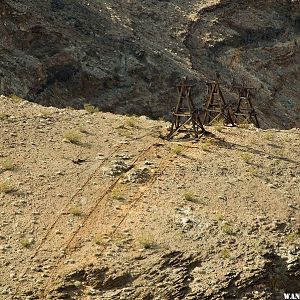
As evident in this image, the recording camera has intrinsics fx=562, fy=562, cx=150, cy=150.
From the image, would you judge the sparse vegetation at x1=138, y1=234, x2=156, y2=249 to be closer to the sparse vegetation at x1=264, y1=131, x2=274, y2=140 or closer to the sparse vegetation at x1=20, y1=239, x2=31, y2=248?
the sparse vegetation at x1=20, y1=239, x2=31, y2=248

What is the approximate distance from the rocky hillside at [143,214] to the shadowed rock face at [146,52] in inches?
369

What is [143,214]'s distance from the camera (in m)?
12.0

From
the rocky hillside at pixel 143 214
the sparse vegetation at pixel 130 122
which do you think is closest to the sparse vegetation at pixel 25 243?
the rocky hillside at pixel 143 214

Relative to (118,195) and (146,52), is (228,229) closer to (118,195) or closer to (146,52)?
(118,195)

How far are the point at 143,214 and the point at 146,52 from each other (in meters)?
19.3

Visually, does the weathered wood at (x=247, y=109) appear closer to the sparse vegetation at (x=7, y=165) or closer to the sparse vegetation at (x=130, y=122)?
the sparse vegetation at (x=130, y=122)

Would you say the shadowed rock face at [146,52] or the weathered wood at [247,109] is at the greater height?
the weathered wood at [247,109]

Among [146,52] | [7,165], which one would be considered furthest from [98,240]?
[146,52]

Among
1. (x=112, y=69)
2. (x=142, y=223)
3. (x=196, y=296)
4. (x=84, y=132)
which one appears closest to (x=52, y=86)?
(x=112, y=69)

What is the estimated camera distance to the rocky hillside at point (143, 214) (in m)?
10.3

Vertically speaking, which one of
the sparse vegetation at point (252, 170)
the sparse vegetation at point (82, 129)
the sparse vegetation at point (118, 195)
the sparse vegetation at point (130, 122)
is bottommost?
the sparse vegetation at point (82, 129)

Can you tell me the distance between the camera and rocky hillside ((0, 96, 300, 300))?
33.9ft

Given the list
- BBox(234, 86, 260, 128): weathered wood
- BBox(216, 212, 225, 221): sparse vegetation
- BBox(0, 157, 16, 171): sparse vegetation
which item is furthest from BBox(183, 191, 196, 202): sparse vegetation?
BBox(234, 86, 260, 128): weathered wood

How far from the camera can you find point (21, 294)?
32.6 ft
